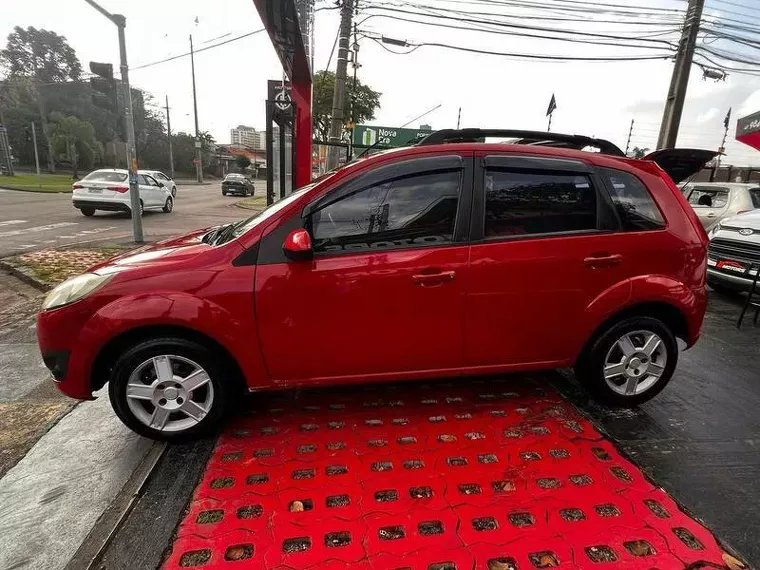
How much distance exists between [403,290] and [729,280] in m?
5.21

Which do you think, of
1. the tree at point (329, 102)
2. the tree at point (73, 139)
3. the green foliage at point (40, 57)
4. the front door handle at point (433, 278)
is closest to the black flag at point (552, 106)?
the front door handle at point (433, 278)

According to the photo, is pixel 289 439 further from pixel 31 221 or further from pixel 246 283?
pixel 31 221

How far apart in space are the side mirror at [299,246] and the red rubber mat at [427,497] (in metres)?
1.13

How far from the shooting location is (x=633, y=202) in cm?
289

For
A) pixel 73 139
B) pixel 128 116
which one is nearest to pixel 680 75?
pixel 128 116

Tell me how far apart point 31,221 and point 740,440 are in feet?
50.5

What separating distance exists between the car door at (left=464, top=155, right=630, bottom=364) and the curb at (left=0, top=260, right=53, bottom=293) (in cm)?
575

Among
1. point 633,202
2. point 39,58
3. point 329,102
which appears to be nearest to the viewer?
point 633,202

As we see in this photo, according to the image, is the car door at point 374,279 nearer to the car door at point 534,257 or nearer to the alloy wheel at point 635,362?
the car door at point 534,257

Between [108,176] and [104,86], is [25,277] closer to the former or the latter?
[104,86]

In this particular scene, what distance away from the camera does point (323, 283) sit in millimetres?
2477

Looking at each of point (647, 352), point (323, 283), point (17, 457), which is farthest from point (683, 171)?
point (17, 457)

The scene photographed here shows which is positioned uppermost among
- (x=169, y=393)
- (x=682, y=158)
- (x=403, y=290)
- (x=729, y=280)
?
(x=682, y=158)

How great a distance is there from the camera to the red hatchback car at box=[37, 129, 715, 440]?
8.00 feet
